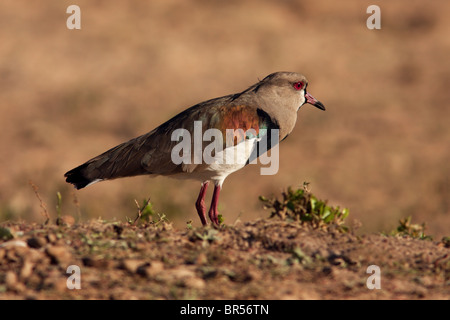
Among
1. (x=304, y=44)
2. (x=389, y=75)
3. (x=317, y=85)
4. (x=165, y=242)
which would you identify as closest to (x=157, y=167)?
(x=165, y=242)

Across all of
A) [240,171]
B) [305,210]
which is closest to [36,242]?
[305,210]

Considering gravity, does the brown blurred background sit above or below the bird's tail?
above

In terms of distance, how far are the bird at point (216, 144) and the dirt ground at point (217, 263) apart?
4.09 ft

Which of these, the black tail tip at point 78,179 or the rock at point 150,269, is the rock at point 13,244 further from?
the black tail tip at point 78,179

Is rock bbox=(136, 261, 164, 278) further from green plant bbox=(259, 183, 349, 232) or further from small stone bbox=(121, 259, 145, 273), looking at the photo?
green plant bbox=(259, 183, 349, 232)

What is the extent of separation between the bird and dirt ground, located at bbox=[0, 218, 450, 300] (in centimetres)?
125

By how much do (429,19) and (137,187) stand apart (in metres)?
10.6

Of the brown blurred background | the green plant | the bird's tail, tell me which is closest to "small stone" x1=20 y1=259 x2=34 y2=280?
the green plant

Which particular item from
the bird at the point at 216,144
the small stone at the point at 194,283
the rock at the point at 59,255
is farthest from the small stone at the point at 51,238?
the bird at the point at 216,144

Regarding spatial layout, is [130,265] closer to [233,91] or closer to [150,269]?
[150,269]

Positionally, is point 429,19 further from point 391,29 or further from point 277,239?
point 277,239

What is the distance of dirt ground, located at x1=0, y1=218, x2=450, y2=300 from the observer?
3979 mm

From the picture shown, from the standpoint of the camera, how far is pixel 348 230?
525 cm

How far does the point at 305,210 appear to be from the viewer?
5.20 meters
